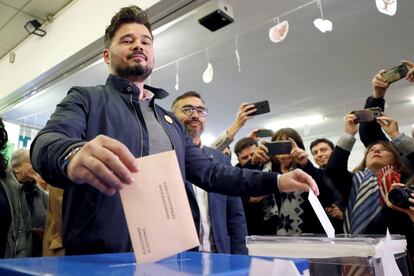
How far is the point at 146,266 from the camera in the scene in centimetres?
Result: 43

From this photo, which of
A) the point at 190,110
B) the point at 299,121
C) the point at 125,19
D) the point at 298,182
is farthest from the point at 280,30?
the point at 299,121

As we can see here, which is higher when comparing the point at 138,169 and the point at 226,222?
the point at 138,169

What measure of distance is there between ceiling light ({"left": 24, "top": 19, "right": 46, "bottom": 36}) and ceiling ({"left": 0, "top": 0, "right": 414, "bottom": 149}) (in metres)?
0.43

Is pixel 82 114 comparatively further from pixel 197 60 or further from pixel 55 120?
pixel 197 60

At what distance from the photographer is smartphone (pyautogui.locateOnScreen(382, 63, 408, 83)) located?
1566 mm

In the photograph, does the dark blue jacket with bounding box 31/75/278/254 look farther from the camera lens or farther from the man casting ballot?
the camera lens

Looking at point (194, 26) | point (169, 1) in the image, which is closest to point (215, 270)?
point (169, 1)

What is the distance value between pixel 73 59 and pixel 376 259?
2184 millimetres

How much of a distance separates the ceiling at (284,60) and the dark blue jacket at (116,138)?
126cm

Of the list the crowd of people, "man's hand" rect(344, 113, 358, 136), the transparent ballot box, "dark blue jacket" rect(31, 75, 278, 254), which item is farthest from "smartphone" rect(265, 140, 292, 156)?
the transparent ballot box

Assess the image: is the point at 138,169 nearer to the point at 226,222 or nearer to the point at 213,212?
the point at 213,212

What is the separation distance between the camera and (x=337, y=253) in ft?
1.48

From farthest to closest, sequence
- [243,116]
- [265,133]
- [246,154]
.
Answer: [246,154], [265,133], [243,116]

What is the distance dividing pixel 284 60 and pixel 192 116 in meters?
1.63
